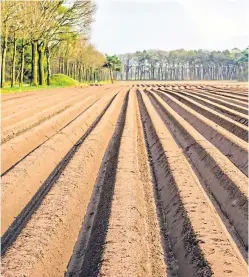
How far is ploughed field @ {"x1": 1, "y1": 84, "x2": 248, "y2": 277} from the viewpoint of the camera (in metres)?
3.24

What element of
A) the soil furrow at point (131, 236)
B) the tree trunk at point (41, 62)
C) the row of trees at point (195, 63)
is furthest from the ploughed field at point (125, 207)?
the row of trees at point (195, 63)

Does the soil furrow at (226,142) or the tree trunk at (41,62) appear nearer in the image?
the soil furrow at (226,142)

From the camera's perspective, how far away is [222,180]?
17.6ft

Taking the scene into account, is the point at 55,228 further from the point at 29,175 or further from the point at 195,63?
the point at 195,63

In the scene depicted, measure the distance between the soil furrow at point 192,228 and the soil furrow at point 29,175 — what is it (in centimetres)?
150

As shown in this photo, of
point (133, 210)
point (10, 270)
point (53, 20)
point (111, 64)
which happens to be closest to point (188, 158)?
point (133, 210)

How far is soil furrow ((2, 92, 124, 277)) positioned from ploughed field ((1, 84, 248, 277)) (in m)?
0.01

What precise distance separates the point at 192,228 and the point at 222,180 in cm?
171

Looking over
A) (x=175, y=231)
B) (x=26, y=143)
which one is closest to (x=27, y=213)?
(x=175, y=231)

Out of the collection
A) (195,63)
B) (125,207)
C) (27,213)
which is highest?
(195,63)

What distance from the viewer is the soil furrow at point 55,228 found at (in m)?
3.17

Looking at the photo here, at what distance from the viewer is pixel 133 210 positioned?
416 cm

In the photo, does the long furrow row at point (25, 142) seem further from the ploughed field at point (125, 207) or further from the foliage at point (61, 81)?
the foliage at point (61, 81)

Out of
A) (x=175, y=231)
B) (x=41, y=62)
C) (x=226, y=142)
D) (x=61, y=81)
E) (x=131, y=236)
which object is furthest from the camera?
(x=61, y=81)
